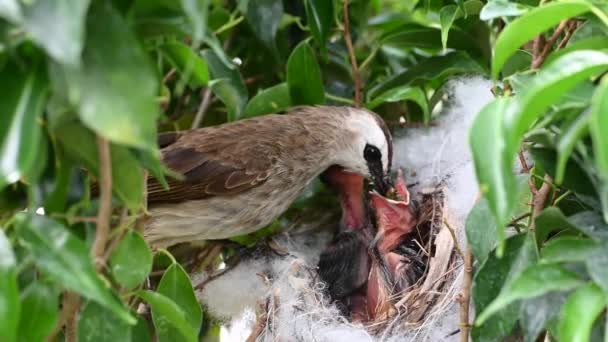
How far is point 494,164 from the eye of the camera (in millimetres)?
942

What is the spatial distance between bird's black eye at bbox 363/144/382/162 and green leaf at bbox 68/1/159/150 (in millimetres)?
1369

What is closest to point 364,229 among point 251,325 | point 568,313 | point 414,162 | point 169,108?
point 414,162

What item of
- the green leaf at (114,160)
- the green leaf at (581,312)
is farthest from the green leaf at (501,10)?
the green leaf at (114,160)

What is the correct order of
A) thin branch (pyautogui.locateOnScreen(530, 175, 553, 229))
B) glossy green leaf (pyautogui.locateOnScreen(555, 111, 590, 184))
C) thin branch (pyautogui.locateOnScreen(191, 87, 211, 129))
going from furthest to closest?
thin branch (pyautogui.locateOnScreen(191, 87, 211, 129)), thin branch (pyautogui.locateOnScreen(530, 175, 553, 229)), glossy green leaf (pyautogui.locateOnScreen(555, 111, 590, 184))

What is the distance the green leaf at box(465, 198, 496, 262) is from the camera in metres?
1.34

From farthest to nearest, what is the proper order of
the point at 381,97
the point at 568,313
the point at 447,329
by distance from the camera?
the point at 381,97 < the point at 447,329 < the point at 568,313

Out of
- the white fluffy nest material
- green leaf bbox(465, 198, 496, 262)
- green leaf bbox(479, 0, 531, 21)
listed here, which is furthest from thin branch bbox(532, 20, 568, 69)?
the white fluffy nest material

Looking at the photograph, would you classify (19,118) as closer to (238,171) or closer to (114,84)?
(114,84)

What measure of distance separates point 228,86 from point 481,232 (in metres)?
0.74

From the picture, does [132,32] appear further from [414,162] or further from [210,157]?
[414,162]

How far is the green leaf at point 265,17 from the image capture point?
6.51 ft

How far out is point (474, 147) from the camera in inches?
38.2

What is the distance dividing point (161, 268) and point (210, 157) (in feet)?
0.88

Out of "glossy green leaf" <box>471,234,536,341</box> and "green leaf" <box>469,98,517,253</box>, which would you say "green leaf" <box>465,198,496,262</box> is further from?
"green leaf" <box>469,98,517,253</box>
